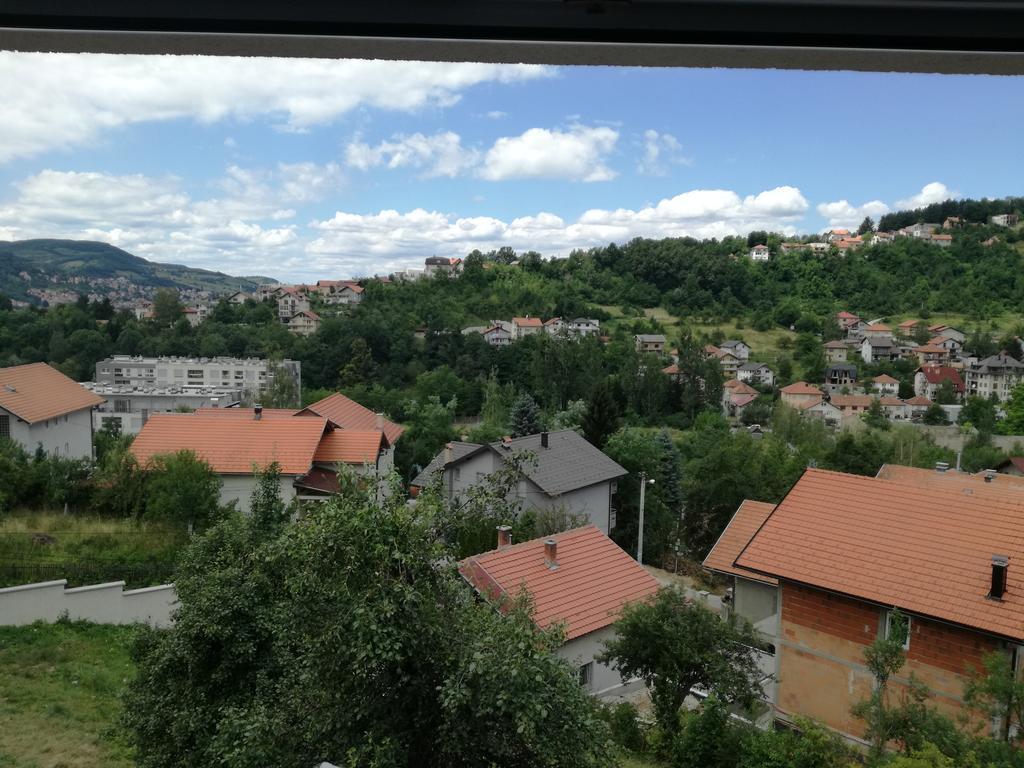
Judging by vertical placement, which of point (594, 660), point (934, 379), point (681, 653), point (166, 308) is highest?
point (166, 308)

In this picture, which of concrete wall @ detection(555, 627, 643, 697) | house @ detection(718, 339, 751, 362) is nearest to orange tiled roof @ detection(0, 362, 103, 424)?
concrete wall @ detection(555, 627, 643, 697)

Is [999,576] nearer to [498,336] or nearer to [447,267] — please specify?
[498,336]

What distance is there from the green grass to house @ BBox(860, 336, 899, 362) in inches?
276

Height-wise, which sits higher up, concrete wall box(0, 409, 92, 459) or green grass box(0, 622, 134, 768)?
concrete wall box(0, 409, 92, 459)

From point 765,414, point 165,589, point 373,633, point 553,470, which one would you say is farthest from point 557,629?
point 765,414

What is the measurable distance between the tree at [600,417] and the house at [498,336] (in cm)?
170

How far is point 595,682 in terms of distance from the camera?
4.84m

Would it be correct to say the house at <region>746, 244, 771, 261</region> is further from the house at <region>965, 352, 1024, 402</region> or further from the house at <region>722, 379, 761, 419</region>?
the house at <region>965, 352, 1024, 402</region>

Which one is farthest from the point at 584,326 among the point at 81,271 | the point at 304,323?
the point at 81,271

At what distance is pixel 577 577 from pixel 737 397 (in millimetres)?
6987

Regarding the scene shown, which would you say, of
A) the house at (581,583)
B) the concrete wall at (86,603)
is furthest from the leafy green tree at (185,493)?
the house at (581,583)

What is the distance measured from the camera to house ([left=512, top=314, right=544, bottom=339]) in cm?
A: 983

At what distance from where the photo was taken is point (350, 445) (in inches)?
276

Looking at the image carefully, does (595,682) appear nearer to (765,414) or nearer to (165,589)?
(165,589)
